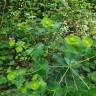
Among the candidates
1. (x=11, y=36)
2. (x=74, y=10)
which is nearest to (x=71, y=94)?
(x=11, y=36)

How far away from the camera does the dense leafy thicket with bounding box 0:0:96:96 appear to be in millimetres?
1866

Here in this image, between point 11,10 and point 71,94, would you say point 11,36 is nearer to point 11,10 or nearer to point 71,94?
point 11,10

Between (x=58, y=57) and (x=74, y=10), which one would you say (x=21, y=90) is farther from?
(x=74, y=10)

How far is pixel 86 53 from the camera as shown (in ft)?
6.29

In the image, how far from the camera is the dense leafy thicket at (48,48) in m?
1.87

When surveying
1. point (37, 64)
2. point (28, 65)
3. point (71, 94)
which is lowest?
point (28, 65)

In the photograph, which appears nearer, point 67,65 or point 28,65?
point 67,65

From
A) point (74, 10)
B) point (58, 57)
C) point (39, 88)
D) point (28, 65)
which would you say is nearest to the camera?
point (39, 88)

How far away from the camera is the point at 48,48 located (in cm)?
281

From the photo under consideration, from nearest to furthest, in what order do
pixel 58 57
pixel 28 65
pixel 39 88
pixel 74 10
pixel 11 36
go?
pixel 39 88, pixel 58 57, pixel 28 65, pixel 11 36, pixel 74 10

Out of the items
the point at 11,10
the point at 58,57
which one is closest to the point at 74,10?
the point at 11,10

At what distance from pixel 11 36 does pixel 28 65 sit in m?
0.52

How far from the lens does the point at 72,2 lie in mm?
3920

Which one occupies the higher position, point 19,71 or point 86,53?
point 86,53
